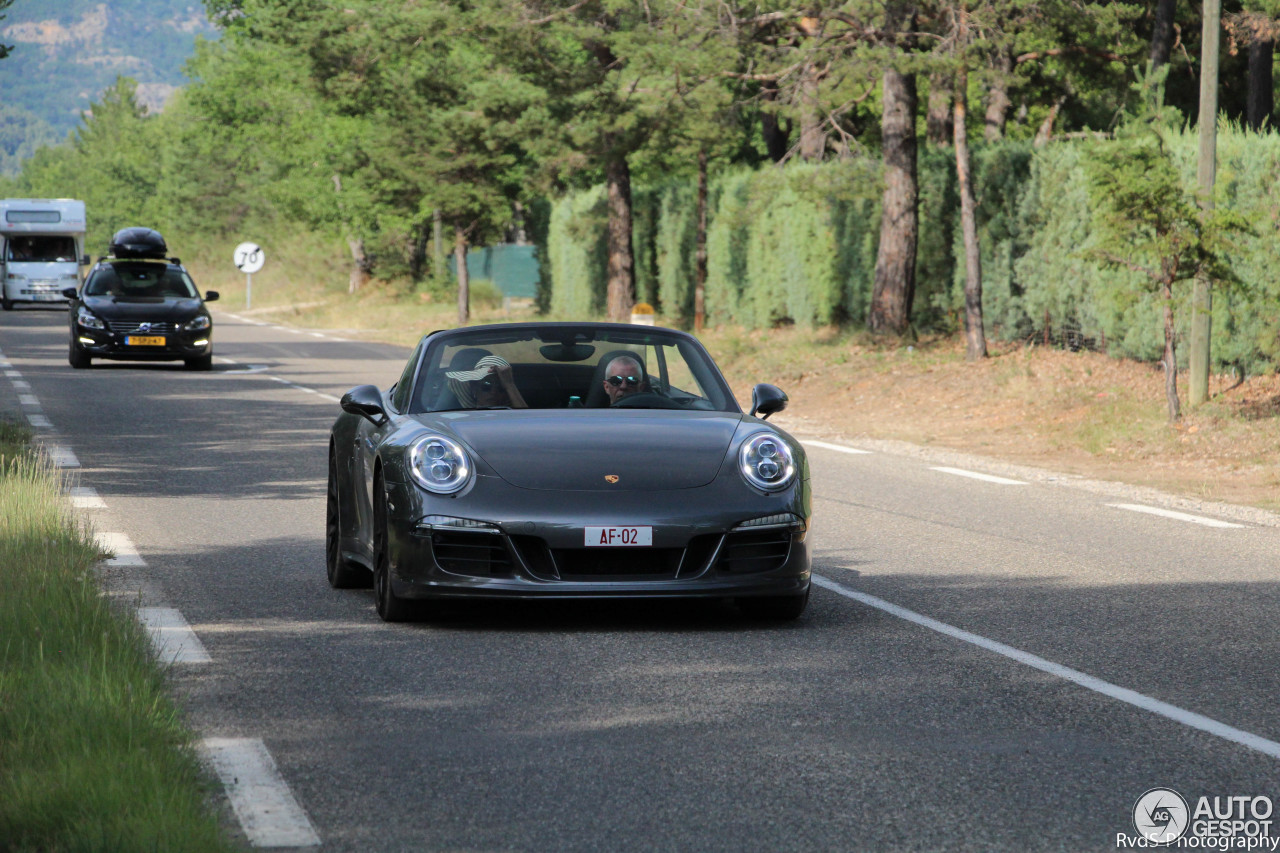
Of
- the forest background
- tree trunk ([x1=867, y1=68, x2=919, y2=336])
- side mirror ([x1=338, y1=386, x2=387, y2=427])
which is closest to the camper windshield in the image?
the forest background

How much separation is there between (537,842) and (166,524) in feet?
23.7

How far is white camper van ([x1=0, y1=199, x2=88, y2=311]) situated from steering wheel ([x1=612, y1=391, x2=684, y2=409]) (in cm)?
4624

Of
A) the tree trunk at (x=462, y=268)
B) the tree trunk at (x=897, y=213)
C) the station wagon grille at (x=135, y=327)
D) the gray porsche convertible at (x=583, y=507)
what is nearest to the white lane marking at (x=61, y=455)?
the gray porsche convertible at (x=583, y=507)

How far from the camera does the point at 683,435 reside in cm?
787

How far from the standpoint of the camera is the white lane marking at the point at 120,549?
31.1 feet

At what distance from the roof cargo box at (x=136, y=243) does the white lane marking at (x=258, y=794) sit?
3287 centimetres

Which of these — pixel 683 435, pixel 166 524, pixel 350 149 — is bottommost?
pixel 166 524

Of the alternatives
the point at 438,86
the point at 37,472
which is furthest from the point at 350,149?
the point at 37,472

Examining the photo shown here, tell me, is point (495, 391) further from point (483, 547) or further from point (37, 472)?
point (37, 472)

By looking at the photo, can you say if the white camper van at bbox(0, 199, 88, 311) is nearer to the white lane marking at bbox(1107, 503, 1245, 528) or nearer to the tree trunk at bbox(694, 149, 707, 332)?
the tree trunk at bbox(694, 149, 707, 332)

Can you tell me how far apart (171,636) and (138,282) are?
74.2 ft

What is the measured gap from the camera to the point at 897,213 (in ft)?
89.6

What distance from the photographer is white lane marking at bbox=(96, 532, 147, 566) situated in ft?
31.1

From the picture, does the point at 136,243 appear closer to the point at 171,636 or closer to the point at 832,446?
the point at 832,446
